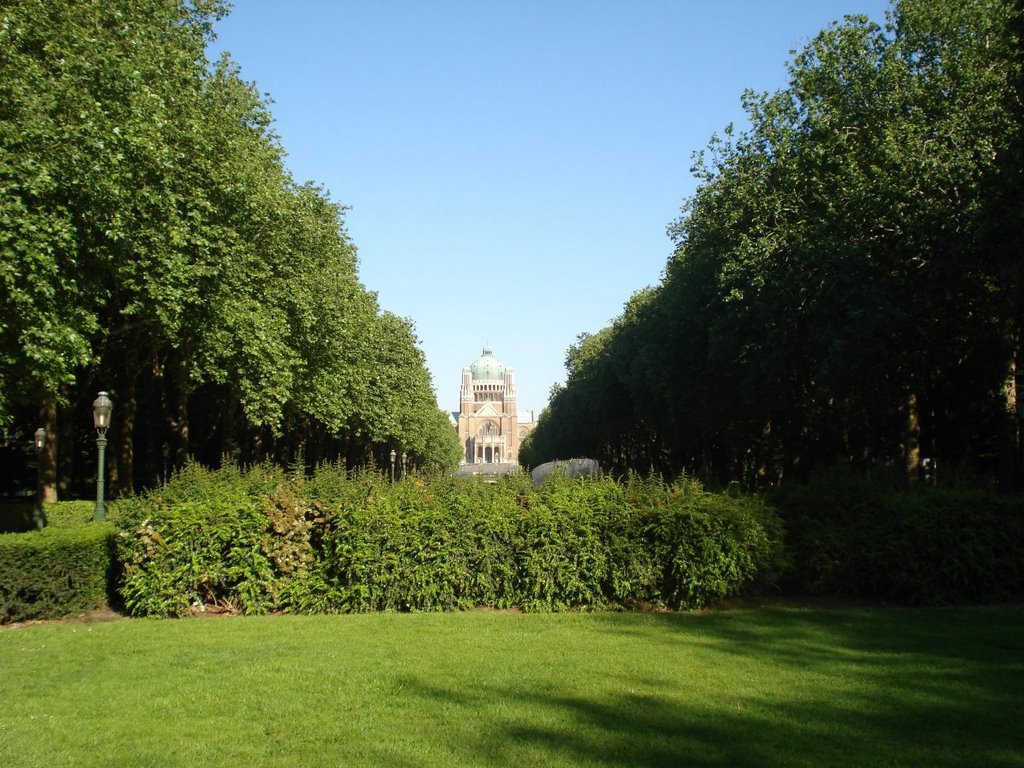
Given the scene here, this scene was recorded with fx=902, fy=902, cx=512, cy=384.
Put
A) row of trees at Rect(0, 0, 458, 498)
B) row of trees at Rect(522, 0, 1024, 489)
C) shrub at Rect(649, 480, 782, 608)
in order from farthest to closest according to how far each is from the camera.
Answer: row of trees at Rect(522, 0, 1024, 489) < row of trees at Rect(0, 0, 458, 498) < shrub at Rect(649, 480, 782, 608)

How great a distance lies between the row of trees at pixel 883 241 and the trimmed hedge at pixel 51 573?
10104 mm

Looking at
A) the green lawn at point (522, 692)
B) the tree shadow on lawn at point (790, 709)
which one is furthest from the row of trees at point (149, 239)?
the tree shadow on lawn at point (790, 709)

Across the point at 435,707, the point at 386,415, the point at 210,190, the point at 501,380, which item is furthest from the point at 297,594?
the point at 501,380

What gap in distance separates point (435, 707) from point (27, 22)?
16.5 metres

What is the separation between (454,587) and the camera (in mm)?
13258

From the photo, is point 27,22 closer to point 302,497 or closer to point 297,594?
point 302,497

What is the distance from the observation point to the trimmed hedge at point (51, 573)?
41.4 ft

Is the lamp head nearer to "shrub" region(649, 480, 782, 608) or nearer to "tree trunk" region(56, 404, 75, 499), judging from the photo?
"shrub" region(649, 480, 782, 608)

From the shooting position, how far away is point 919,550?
44.0ft

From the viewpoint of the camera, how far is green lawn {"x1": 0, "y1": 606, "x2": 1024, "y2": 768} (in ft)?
20.9

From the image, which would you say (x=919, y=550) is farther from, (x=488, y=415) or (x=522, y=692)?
(x=488, y=415)

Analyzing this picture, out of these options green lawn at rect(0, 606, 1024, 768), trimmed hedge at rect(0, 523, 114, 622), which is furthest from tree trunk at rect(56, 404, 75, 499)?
green lawn at rect(0, 606, 1024, 768)

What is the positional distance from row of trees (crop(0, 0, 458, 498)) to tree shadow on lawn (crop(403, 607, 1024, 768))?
11297 mm

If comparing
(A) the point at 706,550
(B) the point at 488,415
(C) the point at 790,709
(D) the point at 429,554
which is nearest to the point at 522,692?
(C) the point at 790,709
